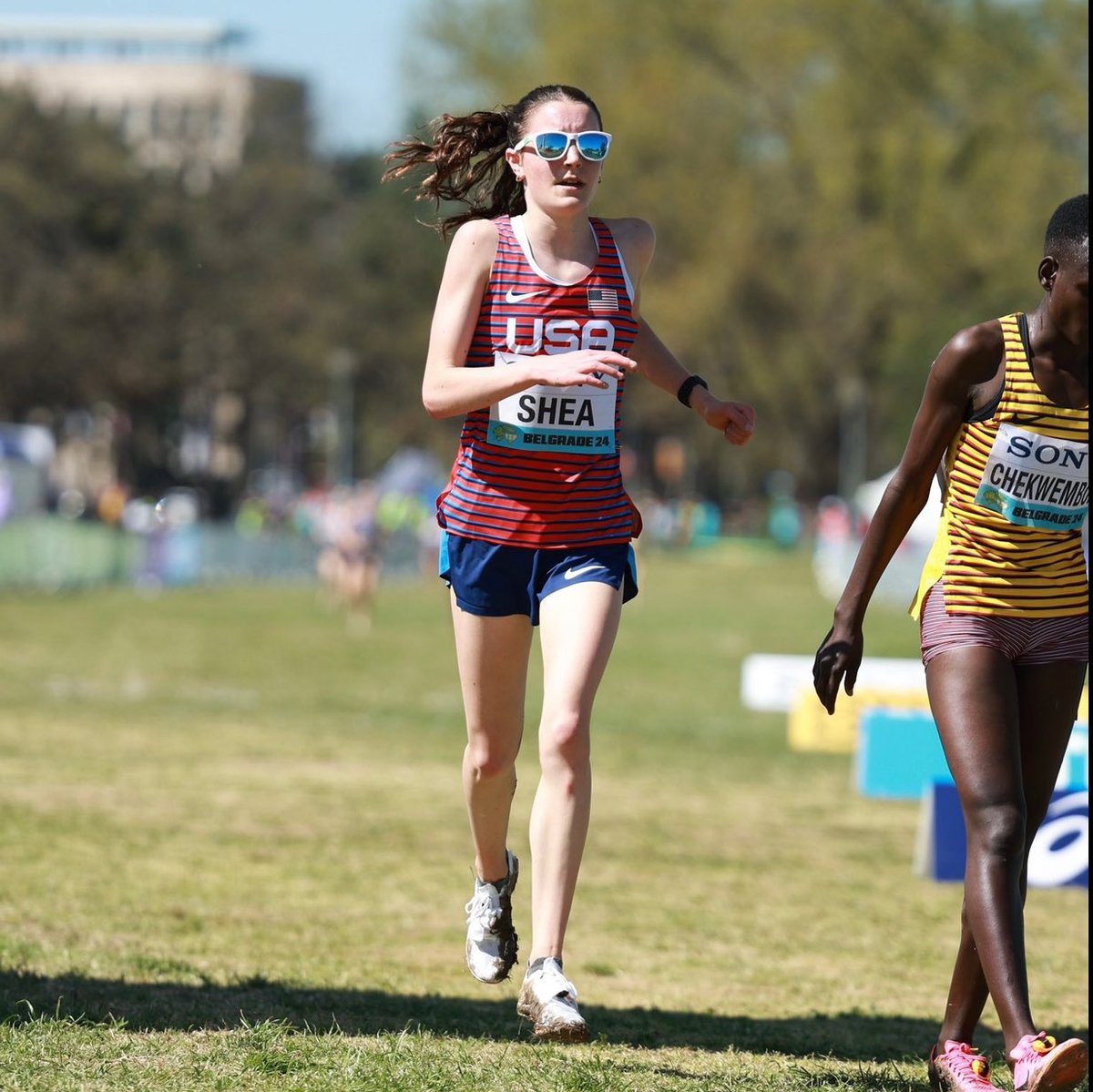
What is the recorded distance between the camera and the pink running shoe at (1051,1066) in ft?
13.4

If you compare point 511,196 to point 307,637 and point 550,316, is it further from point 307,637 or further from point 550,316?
point 307,637

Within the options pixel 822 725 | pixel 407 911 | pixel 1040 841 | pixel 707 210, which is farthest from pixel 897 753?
pixel 707 210

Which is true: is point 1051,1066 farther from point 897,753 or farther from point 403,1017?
point 897,753

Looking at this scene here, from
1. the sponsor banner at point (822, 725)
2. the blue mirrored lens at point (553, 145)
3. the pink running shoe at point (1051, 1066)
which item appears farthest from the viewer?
the sponsor banner at point (822, 725)

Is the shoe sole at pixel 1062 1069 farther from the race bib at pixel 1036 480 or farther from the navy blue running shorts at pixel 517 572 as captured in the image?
the navy blue running shorts at pixel 517 572

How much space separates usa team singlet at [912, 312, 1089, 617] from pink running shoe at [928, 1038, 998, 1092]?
1.00m

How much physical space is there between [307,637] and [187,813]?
16380mm

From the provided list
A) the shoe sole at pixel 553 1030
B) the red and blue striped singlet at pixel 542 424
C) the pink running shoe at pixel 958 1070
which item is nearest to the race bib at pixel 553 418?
the red and blue striped singlet at pixel 542 424

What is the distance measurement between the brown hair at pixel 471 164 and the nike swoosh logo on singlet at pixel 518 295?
0.38 metres

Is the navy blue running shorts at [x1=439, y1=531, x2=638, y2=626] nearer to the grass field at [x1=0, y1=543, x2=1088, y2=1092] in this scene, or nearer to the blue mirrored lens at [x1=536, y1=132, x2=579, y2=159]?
the blue mirrored lens at [x1=536, y1=132, x2=579, y2=159]

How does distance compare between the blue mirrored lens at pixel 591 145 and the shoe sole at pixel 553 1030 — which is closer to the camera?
the shoe sole at pixel 553 1030

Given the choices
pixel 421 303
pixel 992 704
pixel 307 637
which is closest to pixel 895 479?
pixel 992 704

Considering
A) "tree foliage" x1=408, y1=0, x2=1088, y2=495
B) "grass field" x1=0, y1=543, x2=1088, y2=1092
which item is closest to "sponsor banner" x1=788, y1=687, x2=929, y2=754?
"grass field" x1=0, y1=543, x2=1088, y2=1092

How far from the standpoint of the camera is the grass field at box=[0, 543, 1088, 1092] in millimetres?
4852
